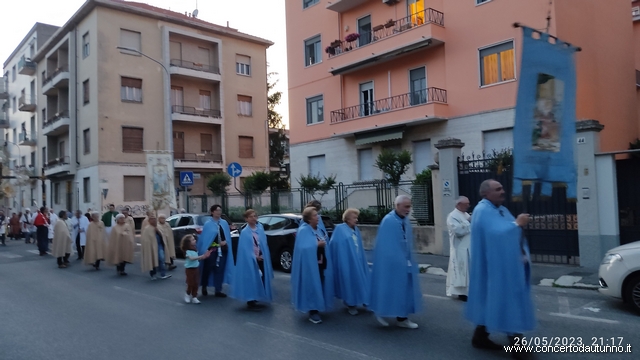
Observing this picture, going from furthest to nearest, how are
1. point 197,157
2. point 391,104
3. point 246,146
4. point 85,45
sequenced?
1. point 246,146
2. point 197,157
3. point 85,45
4. point 391,104

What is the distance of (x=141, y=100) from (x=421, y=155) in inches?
813

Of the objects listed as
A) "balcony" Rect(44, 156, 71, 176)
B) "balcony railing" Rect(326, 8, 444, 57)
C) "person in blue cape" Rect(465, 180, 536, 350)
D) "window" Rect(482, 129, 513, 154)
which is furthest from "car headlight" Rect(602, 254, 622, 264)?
"balcony" Rect(44, 156, 71, 176)

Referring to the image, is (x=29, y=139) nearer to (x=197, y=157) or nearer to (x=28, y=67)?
(x=28, y=67)

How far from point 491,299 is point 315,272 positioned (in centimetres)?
291

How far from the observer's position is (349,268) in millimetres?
8117

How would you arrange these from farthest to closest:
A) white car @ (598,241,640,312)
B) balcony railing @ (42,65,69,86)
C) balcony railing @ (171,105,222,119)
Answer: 1. balcony railing @ (42,65,69,86)
2. balcony railing @ (171,105,222,119)
3. white car @ (598,241,640,312)

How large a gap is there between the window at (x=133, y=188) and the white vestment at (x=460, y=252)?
2874cm

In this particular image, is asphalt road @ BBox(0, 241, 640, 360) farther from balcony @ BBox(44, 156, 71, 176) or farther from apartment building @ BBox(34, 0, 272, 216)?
balcony @ BBox(44, 156, 71, 176)

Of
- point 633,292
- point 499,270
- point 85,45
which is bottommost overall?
point 633,292

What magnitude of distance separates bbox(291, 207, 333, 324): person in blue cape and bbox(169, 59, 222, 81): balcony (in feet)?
97.2

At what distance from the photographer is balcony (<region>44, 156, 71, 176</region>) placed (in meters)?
36.9

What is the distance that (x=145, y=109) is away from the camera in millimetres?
34688

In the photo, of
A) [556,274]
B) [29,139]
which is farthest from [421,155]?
[29,139]

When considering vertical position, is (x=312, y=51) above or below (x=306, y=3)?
below
